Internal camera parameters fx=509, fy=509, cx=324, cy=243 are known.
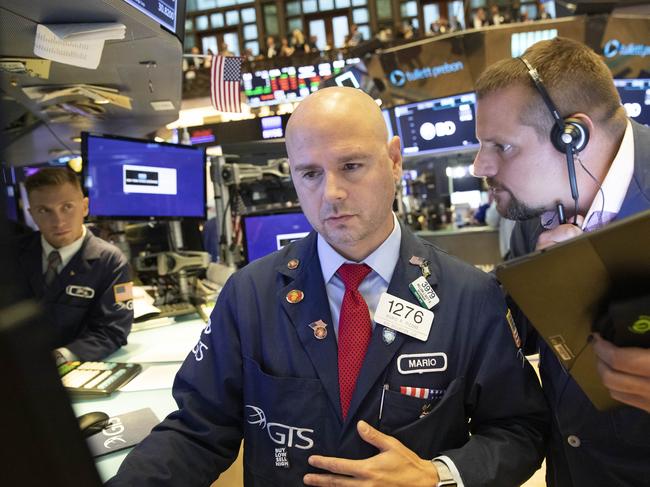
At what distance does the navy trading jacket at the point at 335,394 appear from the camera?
42.5 inches

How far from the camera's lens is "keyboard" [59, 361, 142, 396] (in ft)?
5.04

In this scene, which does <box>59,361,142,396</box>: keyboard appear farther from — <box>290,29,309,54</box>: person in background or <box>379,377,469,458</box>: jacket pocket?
<box>290,29,309,54</box>: person in background

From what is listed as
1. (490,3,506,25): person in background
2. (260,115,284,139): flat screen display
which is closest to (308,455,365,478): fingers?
(260,115,284,139): flat screen display

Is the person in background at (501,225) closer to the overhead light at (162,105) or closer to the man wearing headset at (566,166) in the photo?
the overhead light at (162,105)

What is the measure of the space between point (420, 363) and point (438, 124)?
4267mm

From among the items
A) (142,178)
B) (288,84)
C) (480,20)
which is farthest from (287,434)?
(480,20)

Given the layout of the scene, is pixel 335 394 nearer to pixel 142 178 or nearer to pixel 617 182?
pixel 617 182

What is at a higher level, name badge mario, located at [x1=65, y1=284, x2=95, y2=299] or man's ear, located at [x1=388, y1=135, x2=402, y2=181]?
man's ear, located at [x1=388, y1=135, x2=402, y2=181]

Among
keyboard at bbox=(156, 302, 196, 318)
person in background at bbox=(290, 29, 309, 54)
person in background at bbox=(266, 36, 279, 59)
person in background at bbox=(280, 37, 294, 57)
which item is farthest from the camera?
person in background at bbox=(266, 36, 279, 59)

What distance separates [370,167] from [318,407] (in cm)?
56

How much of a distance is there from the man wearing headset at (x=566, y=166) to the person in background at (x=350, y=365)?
93 millimetres

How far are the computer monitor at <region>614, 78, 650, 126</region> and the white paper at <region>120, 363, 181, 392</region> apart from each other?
4.62 metres

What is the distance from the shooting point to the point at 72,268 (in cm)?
212

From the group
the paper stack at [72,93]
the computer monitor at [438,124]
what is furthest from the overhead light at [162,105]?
the computer monitor at [438,124]
